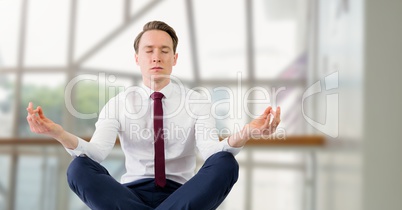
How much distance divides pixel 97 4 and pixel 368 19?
134 inches

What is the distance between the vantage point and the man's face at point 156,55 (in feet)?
5.17

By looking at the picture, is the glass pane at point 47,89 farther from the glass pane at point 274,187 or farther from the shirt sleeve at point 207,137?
the shirt sleeve at point 207,137

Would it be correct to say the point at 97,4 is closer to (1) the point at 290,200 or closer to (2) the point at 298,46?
(2) the point at 298,46

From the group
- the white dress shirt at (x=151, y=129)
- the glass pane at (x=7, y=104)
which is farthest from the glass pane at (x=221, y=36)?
the white dress shirt at (x=151, y=129)

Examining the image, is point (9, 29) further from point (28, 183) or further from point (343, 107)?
point (343, 107)

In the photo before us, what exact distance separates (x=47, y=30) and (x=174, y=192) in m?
3.83

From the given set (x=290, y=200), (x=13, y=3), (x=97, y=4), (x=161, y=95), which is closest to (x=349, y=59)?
(x=161, y=95)

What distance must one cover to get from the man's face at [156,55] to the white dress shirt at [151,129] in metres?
0.06

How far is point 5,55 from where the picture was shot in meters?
4.77

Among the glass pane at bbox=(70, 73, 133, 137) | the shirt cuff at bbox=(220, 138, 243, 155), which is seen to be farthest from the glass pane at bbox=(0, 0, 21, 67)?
the shirt cuff at bbox=(220, 138, 243, 155)

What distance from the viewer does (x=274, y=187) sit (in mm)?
4598

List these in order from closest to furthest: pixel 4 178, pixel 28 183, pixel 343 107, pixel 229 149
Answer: pixel 229 149 < pixel 343 107 < pixel 28 183 < pixel 4 178

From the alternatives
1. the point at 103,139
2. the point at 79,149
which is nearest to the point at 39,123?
the point at 79,149

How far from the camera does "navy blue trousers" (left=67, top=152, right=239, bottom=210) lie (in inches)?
51.8
